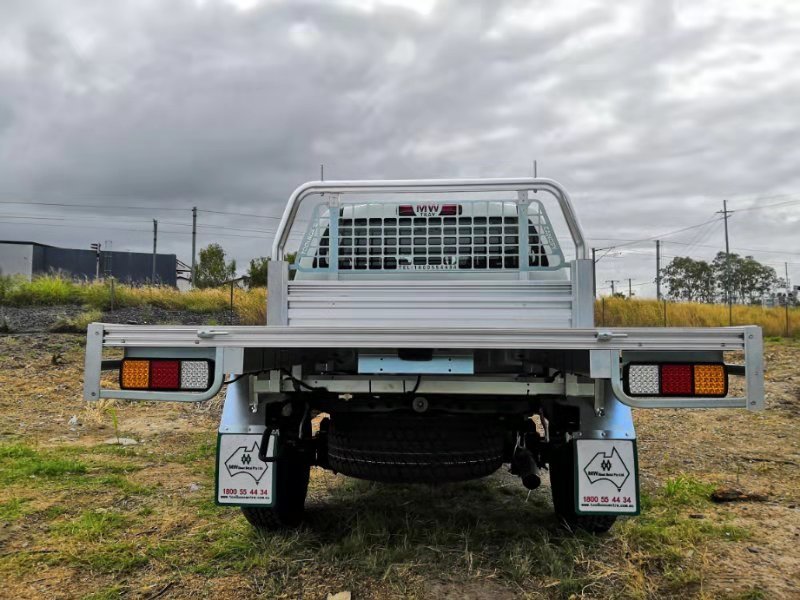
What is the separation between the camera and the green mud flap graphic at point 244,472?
9.10 ft

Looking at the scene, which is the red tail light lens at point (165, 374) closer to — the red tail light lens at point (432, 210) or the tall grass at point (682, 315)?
the red tail light lens at point (432, 210)

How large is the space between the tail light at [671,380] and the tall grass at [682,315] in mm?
12369

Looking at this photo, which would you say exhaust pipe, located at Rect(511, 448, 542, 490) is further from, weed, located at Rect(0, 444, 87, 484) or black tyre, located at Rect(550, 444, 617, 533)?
weed, located at Rect(0, 444, 87, 484)

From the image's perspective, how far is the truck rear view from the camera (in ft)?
7.56

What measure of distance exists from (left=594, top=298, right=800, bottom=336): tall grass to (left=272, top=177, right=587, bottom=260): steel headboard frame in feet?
38.6

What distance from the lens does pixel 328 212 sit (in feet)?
11.6

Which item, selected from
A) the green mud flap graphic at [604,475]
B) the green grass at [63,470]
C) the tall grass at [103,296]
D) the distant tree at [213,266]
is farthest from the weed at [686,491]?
the distant tree at [213,266]

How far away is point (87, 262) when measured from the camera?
41.7 metres

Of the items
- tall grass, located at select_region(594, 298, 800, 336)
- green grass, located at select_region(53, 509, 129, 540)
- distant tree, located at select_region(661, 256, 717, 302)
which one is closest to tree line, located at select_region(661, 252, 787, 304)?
distant tree, located at select_region(661, 256, 717, 302)

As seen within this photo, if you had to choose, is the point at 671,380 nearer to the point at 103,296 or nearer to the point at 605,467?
the point at 605,467

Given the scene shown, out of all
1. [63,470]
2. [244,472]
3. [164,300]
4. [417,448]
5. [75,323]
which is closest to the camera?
[417,448]

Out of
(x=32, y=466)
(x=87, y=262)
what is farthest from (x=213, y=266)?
(x=32, y=466)

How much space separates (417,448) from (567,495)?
914 mm

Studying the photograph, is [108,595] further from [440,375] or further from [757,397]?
[757,397]
